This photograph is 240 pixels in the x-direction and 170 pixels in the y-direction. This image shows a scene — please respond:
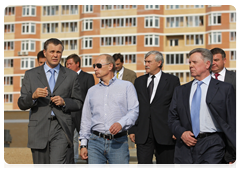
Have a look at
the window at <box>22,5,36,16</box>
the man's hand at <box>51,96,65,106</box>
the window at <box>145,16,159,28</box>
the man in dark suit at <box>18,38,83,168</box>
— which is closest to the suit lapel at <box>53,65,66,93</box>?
the man in dark suit at <box>18,38,83,168</box>

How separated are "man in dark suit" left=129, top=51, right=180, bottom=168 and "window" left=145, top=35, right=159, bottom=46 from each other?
61.3 metres

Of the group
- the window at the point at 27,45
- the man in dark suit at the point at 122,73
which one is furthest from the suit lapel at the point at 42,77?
the window at the point at 27,45

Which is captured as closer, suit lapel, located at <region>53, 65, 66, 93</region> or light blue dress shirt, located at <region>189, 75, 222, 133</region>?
light blue dress shirt, located at <region>189, 75, 222, 133</region>

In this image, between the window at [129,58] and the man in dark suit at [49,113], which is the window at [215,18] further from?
the man in dark suit at [49,113]

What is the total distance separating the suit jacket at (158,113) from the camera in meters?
8.47

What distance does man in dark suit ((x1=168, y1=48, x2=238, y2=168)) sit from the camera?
20.1ft

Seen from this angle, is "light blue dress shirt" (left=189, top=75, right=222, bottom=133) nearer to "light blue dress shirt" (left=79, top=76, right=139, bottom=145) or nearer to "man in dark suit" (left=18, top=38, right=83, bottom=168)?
"light blue dress shirt" (left=79, top=76, right=139, bottom=145)

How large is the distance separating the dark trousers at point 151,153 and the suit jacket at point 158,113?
13 cm

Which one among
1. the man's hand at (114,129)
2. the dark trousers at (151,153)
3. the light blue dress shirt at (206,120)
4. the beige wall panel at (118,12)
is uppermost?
the beige wall panel at (118,12)

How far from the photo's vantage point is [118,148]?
21.5 ft

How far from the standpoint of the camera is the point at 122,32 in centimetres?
7156
